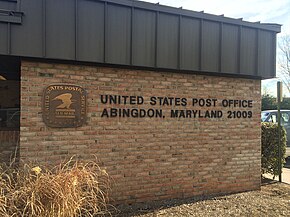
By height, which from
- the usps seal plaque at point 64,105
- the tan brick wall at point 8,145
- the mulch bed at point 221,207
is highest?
the usps seal plaque at point 64,105

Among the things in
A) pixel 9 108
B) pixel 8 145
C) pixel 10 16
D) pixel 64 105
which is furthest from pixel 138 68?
pixel 9 108

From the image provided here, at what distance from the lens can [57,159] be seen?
4340 mm

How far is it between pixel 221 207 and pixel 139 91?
267cm

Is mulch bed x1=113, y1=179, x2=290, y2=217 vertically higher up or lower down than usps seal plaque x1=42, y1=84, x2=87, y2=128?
lower down

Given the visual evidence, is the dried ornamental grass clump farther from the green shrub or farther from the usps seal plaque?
the green shrub

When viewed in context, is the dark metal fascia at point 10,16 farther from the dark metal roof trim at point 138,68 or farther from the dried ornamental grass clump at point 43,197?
the dried ornamental grass clump at point 43,197

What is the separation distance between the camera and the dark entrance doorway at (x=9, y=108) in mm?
4344

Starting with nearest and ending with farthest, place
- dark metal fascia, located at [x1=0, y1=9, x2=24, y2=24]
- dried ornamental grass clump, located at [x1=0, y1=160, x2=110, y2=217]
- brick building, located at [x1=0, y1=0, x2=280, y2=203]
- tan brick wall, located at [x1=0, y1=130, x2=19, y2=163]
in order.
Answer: dried ornamental grass clump, located at [x1=0, y1=160, x2=110, y2=217]
dark metal fascia, located at [x1=0, y1=9, x2=24, y2=24]
brick building, located at [x1=0, y1=0, x2=280, y2=203]
tan brick wall, located at [x1=0, y1=130, x2=19, y2=163]

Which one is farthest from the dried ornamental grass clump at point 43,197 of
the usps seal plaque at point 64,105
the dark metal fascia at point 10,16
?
the dark metal fascia at point 10,16

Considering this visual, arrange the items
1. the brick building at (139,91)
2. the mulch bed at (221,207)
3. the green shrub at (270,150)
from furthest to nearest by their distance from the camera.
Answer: the green shrub at (270,150), the mulch bed at (221,207), the brick building at (139,91)

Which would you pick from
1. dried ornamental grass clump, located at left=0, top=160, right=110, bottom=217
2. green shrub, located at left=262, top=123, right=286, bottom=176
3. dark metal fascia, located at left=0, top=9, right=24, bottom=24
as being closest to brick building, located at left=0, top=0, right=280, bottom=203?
dark metal fascia, located at left=0, top=9, right=24, bottom=24

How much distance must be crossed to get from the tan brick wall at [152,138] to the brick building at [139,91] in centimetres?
2

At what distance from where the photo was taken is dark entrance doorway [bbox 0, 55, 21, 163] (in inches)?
171

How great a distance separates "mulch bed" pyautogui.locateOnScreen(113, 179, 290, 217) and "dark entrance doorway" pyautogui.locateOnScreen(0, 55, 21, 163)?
2.07 metres
